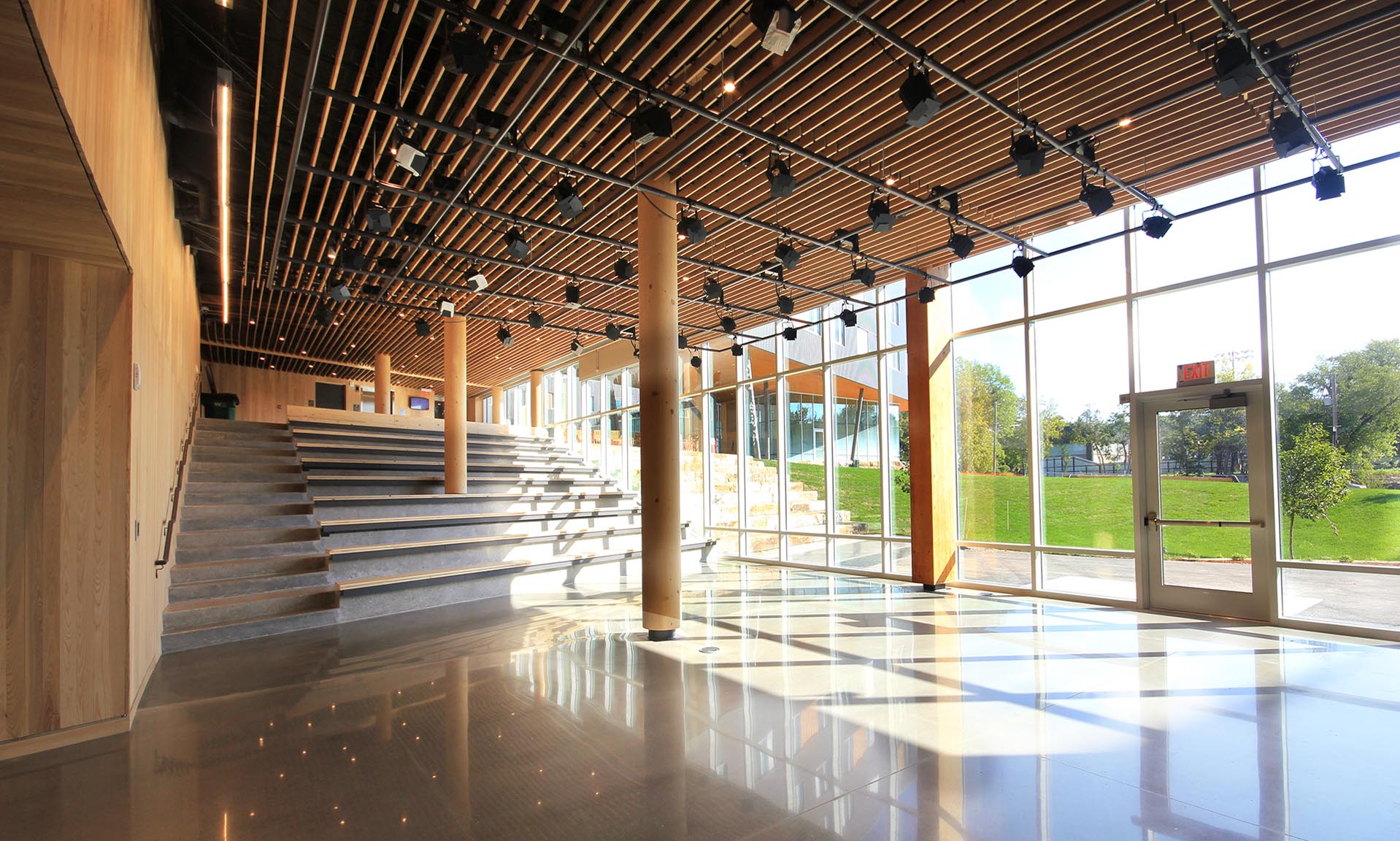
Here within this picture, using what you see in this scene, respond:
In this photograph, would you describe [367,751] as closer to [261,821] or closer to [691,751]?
[261,821]

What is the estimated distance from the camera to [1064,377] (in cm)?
838

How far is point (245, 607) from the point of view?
6.71 m

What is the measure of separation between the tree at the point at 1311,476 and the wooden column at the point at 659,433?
245 inches

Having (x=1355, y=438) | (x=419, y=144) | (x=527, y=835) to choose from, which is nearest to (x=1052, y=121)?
(x=1355, y=438)

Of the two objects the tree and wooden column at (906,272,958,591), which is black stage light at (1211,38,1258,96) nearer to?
the tree

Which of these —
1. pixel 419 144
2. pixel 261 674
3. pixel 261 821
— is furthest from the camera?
pixel 419 144

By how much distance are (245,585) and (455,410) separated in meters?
4.55

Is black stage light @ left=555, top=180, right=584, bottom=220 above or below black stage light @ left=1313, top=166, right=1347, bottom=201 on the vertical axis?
above

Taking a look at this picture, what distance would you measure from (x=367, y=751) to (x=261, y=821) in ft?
2.49

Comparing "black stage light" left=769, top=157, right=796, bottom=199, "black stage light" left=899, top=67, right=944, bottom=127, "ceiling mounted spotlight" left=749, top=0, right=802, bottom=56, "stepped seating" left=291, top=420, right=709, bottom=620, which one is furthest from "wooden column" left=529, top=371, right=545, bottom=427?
"ceiling mounted spotlight" left=749, top=0, right=802, bottom=56

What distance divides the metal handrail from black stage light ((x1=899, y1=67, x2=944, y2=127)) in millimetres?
6605

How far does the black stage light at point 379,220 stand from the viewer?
21.2 feet

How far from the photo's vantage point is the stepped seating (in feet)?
26.6

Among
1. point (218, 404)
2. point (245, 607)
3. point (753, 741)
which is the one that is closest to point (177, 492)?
point (245, 607)
